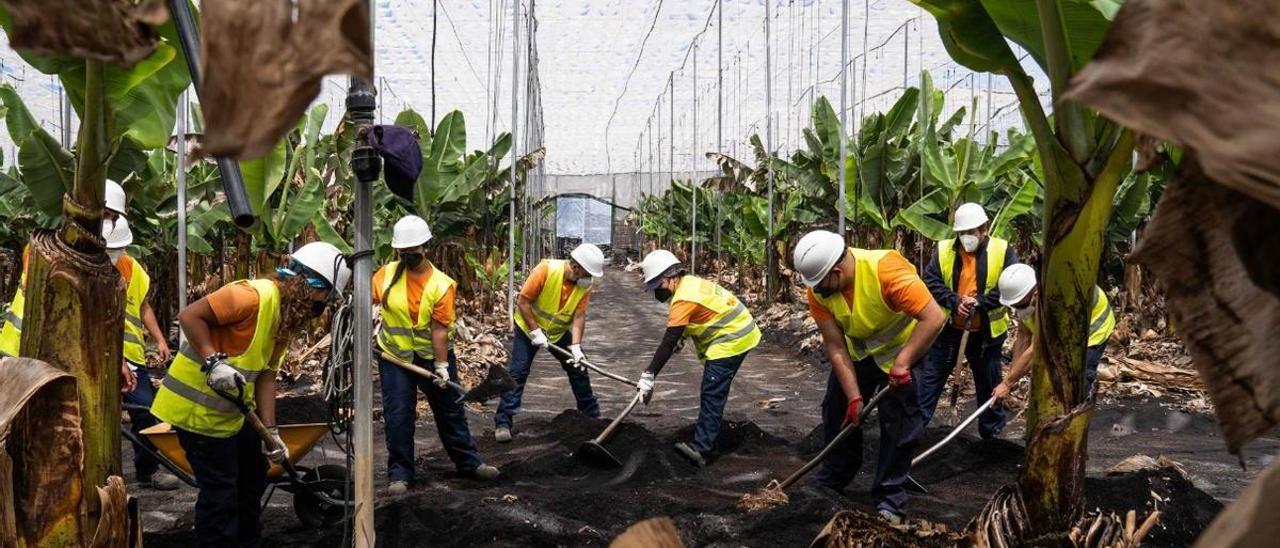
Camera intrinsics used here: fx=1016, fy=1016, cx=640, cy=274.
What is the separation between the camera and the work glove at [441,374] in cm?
628

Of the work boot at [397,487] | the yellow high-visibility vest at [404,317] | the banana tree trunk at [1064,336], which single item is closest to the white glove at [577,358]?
the yellow high-visibility vest at [404,317]

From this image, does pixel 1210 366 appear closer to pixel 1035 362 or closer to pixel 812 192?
pixel 1035 362

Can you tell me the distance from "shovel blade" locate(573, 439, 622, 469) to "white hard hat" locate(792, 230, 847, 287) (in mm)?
2282

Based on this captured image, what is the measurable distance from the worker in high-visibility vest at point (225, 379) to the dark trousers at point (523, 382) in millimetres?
3657

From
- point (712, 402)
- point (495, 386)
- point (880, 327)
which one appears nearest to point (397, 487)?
point (495, 386)

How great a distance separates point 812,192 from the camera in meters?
13.4

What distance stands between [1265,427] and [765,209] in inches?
685

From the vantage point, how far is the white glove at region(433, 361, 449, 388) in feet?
20.6

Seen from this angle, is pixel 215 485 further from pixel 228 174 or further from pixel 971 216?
pixel 971 216

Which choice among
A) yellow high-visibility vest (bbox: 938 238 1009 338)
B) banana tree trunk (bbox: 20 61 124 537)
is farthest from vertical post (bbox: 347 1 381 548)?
yellow high-visibility vest (bbox: 938 238 1009 338)

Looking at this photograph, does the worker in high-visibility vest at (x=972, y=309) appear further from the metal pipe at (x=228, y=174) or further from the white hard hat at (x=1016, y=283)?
the metal pipe at (x=228, y=174)

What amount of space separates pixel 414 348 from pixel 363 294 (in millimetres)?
3227

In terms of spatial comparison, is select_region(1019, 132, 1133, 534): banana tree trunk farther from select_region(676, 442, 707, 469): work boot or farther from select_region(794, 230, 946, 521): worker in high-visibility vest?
select_region(676, 442, 707, 469): work boot

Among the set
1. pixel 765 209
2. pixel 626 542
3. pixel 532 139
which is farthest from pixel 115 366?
pixel 532 139
